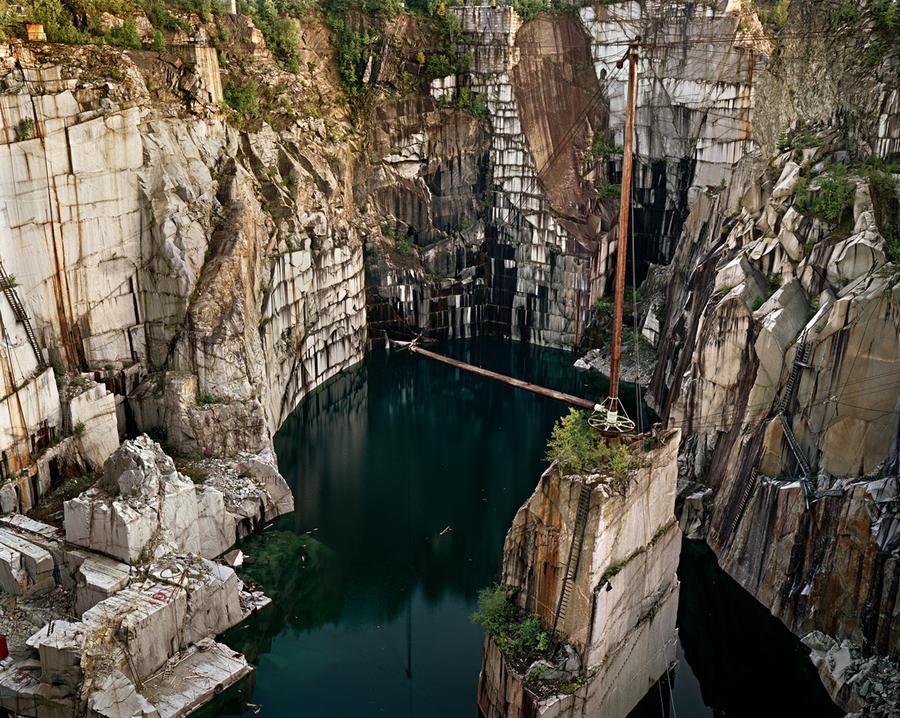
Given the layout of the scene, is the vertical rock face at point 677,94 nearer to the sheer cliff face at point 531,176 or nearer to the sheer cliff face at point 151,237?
the sheer cliff face at point 531,176

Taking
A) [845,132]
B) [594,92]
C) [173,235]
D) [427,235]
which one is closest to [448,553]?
[173,235]

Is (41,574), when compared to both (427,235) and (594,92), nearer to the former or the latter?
(427,235)

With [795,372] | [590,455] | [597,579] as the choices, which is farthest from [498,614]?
[795,372]

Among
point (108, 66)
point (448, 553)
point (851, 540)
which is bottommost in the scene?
point (448, 553)

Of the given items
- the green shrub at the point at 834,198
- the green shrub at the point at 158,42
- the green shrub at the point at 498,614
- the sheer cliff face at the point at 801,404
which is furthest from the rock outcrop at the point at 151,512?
the green shrub at the point at 834,198

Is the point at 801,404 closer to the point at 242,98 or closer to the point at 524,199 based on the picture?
the point at 524,199

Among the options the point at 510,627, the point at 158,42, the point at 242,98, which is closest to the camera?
the point at 510,627

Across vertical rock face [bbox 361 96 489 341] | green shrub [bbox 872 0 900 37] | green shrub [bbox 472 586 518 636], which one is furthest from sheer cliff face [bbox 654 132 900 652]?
vertical rock face [bbox 361 96 489 341]
